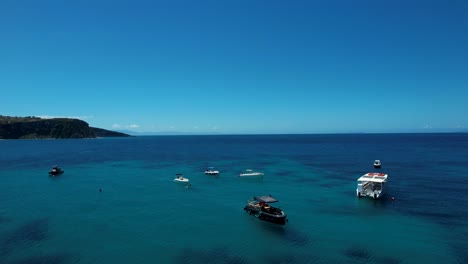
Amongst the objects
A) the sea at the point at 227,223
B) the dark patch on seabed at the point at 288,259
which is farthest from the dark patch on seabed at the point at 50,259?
the dark patch on seabed at the point at 288,259

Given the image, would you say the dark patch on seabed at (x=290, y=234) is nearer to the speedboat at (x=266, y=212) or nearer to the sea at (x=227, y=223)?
the sea at (x=227, y=223)

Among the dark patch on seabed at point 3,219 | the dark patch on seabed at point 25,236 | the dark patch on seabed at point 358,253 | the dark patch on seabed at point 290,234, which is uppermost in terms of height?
the dark patch on seabed at point 3,219

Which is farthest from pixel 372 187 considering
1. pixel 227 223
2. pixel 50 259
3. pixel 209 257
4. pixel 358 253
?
pixel 50 259

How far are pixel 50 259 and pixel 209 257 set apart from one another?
18726mm

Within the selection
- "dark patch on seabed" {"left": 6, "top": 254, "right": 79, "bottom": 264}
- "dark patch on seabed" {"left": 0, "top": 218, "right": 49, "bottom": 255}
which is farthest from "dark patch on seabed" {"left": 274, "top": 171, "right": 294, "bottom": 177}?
"dark patch on seabed" {"left": 6, "top": 254, "right": 79, "bottom": 264}

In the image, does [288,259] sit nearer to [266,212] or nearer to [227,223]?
[266,212]

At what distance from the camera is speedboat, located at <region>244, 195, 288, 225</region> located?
46531 mm

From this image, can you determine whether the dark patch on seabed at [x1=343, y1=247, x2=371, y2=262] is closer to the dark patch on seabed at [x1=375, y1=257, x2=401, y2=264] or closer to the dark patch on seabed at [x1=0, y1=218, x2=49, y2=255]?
the dark patch on seabed at [x1=375, y1=257, x2=401, y2=264]

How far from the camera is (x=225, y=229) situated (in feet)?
148

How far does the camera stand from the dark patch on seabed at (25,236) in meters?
37.8

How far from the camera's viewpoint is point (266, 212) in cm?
4844

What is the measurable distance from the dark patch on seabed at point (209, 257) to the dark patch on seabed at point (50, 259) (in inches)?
503

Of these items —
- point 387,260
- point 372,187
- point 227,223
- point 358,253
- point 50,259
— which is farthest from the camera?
point 372,187

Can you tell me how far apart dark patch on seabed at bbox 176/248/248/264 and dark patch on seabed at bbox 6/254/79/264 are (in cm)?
1278
